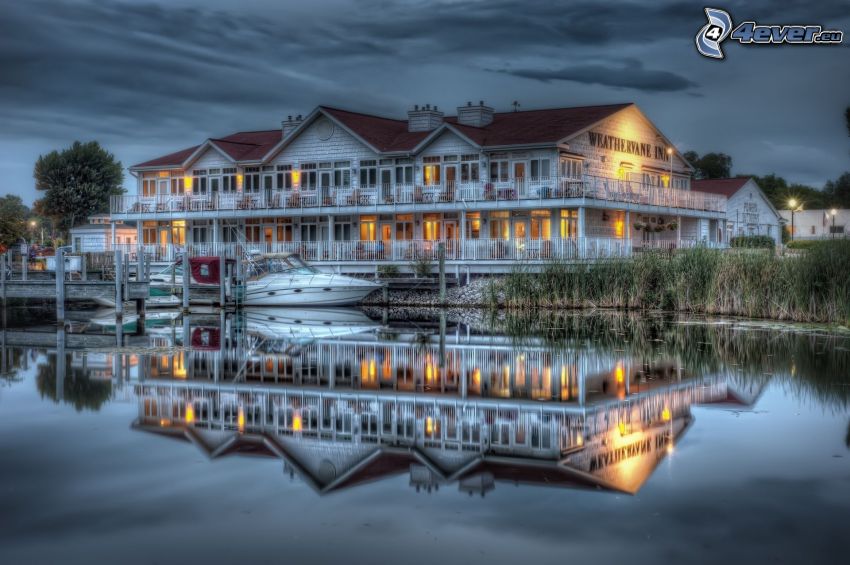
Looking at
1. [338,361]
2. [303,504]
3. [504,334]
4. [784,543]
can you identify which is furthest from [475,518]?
[504,334]

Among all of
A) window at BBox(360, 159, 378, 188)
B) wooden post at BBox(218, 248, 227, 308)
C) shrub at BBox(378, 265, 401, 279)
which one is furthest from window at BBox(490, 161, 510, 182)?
wooden post at BBox(218, 248, 227, 308)

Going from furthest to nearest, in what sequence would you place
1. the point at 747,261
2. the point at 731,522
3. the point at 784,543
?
1. the point at 747,261
2. the point at 731,522
3. the point at 784,543

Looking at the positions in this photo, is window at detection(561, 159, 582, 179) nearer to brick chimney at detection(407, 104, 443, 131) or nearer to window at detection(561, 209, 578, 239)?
window at detection(561, 209, 578, 239)

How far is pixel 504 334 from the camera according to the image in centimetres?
2959

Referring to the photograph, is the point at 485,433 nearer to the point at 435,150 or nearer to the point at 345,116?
the point at 435,150

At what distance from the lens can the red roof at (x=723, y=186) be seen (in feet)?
215

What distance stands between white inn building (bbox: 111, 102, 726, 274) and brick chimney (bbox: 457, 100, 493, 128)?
2.5 inches

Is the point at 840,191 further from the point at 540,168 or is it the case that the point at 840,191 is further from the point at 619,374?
the point at 619,374

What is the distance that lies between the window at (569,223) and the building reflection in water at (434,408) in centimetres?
2200

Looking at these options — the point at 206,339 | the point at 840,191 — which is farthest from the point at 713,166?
the point at 206,339

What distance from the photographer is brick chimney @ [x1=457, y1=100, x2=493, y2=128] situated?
2087 inches

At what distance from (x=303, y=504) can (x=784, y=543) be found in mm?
4535

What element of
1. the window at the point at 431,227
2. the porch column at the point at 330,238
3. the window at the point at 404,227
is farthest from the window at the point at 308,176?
the window at the point at 431,227

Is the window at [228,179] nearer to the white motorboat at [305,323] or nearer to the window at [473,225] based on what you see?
the white motorboat at [305,323]
